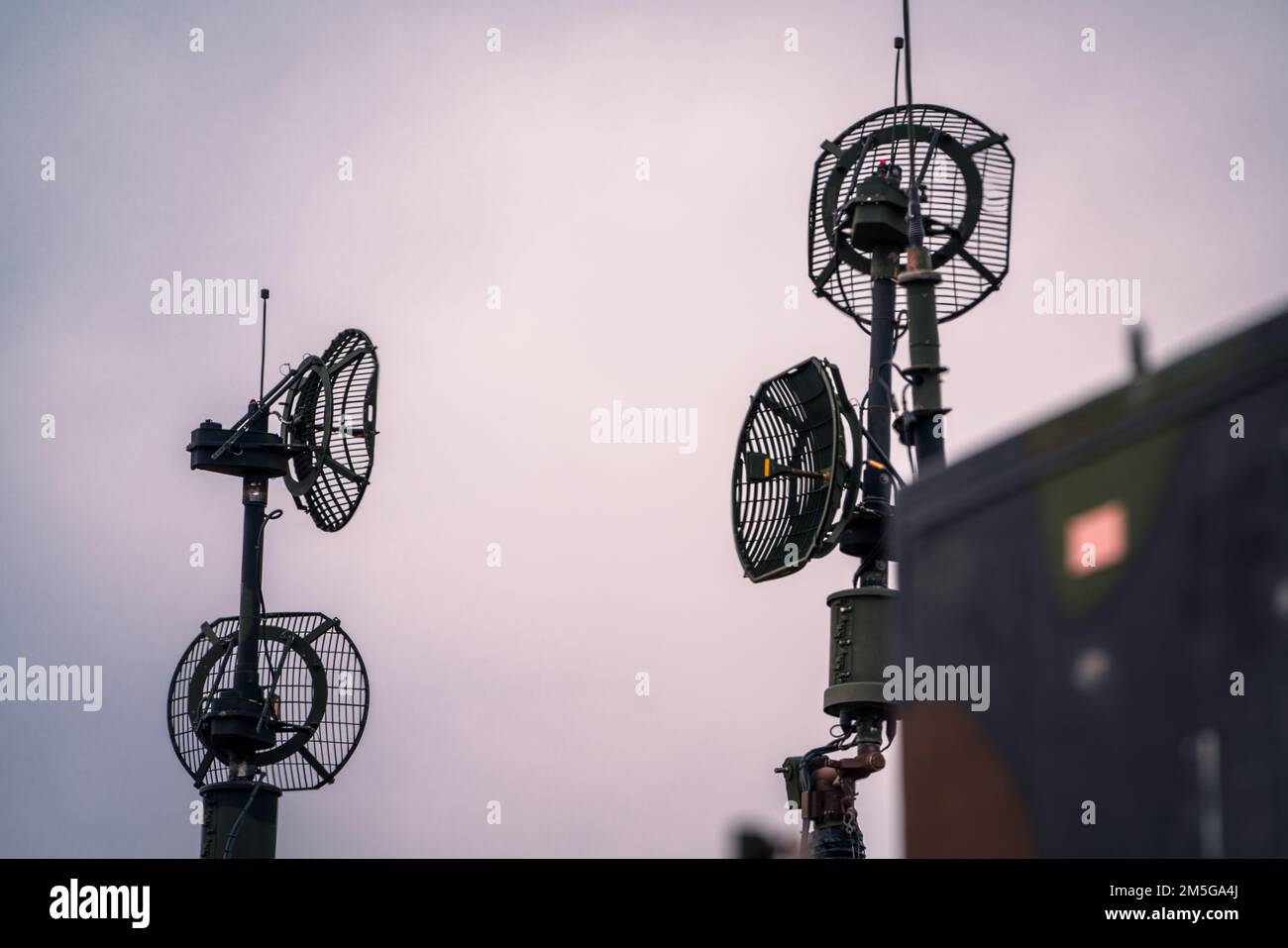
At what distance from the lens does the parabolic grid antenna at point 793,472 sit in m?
21.5

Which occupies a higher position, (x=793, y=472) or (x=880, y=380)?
(x=880, y=380)

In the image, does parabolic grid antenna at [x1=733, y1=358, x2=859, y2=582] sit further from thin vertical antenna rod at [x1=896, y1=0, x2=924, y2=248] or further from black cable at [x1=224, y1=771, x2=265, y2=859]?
black cable at [x1=224, y1=771, x2=265, y2=859]

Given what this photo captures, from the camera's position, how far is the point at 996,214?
81.6 feet

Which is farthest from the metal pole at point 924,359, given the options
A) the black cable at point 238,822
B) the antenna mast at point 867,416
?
the black cable at point 238,822

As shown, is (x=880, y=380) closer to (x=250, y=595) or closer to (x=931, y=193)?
(x=931, y=193)

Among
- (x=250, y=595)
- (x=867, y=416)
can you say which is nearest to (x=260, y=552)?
(x=250, y=595)

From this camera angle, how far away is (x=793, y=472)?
72.0 ft

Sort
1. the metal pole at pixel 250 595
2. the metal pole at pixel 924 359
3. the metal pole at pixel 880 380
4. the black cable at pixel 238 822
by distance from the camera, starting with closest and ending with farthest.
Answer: the metal pole at pixel 924 359 < the metal pole at pixel 880 380 < the black cable at pixel 238 822 < the metal pole at pixel 250 595

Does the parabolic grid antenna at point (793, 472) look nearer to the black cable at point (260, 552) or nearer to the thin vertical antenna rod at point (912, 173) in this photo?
the thin vertical antenna rod at point (912, 173)
